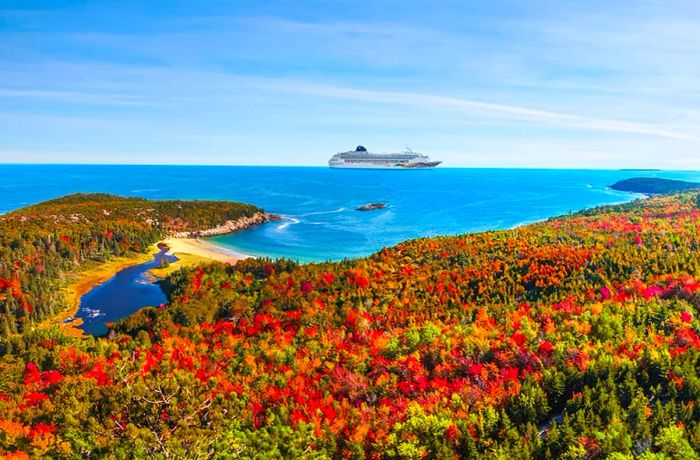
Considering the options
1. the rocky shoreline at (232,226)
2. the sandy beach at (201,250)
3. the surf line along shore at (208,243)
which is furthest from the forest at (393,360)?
the rocky shoreline at (232,226)

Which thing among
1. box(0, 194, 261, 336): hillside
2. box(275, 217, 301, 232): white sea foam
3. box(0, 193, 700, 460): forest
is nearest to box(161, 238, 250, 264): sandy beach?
box(0, 194, 261, 336): hillside

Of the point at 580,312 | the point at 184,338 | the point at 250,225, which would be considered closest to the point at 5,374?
the point at 184,338

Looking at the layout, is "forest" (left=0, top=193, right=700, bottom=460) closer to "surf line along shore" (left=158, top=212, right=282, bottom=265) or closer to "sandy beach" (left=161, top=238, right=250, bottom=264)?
"sandy beach" (left=161, top=238, right=250, bottom=264)

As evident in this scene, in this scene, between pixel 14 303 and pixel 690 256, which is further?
pixel 14 303

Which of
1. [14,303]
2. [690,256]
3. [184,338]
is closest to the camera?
[184,338]

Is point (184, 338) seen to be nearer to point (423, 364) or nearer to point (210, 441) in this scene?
point (423, 364)

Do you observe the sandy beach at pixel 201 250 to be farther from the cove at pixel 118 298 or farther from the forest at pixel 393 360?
the forest at pixel 393 360
